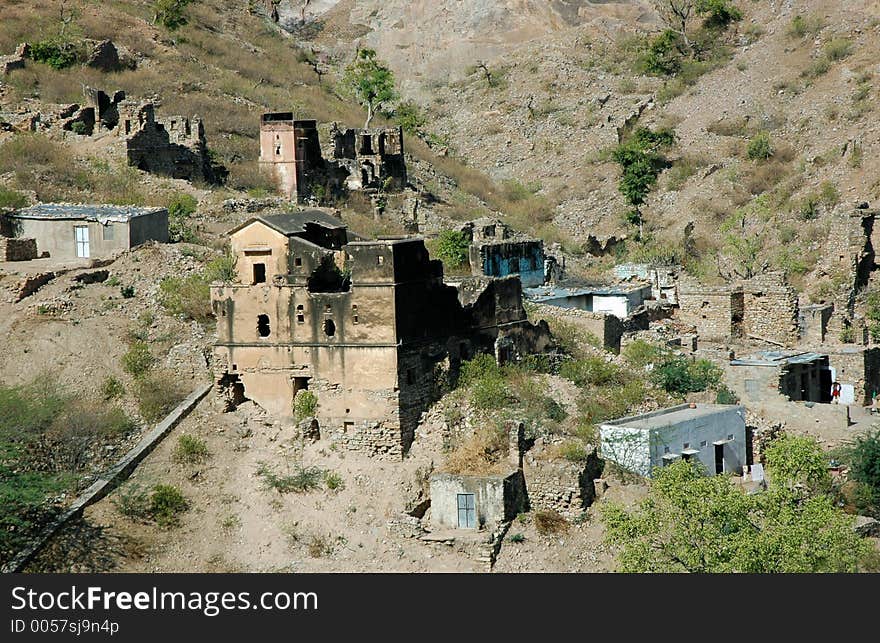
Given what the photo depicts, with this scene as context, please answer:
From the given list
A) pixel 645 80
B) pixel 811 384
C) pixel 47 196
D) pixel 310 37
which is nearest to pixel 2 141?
pixel 47 196

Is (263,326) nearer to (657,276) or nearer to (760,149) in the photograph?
(657,276)

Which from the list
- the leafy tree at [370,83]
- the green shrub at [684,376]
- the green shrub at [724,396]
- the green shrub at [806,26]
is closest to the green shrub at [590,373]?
the green shrub at [684,376]

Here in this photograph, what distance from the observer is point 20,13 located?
176 ft

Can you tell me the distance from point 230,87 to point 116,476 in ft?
86.1

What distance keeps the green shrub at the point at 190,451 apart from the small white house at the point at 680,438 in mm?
6229

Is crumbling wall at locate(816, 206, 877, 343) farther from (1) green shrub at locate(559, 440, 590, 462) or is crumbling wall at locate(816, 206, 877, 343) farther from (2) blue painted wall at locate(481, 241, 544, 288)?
(1) green shrub at locate(559, 440, 590, 462)

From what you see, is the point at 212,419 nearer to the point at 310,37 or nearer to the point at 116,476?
the point at 116,476


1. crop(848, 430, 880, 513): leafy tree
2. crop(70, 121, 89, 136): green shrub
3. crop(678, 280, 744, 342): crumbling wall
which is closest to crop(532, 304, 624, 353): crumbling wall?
crop(678, 280, 744, 342): crumbling wall

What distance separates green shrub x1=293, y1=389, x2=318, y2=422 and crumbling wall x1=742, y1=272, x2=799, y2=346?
11.7 metres

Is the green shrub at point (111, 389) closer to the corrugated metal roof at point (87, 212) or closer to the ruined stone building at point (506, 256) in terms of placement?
the corrugated metal roof at point (87, 212)

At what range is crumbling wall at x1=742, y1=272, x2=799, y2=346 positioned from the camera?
38.2 metres

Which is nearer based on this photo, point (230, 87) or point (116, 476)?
point (116, 476)

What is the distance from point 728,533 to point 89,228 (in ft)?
52.3

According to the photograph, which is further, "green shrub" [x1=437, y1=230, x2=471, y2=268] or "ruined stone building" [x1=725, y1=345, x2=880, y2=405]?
"green shrub" [x1=437, y1=230, x2=471, y2=268]
